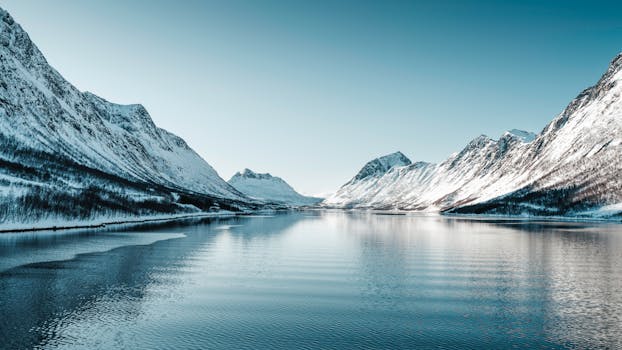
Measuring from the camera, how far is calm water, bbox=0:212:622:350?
82.2ft

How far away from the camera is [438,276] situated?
150ft

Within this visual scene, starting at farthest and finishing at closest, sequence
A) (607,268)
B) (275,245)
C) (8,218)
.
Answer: (8,218), (275,245), (607,268)

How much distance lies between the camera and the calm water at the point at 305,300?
82.2ft

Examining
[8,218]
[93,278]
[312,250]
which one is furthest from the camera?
[8,218]

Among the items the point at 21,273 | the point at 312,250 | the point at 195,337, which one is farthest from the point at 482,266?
the point at 21,273

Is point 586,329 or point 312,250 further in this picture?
point 312,250

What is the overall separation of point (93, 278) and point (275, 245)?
37.0m

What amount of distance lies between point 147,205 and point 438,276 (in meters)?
166

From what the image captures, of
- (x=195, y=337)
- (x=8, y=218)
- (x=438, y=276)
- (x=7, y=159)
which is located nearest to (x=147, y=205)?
(x=7, y=159)

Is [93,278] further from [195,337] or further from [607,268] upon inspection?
[607,268]

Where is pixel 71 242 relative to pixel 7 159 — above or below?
below

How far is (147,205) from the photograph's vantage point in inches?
7594

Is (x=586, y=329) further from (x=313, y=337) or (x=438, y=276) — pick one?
(x=438, y=276)

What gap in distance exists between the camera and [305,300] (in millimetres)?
34406
